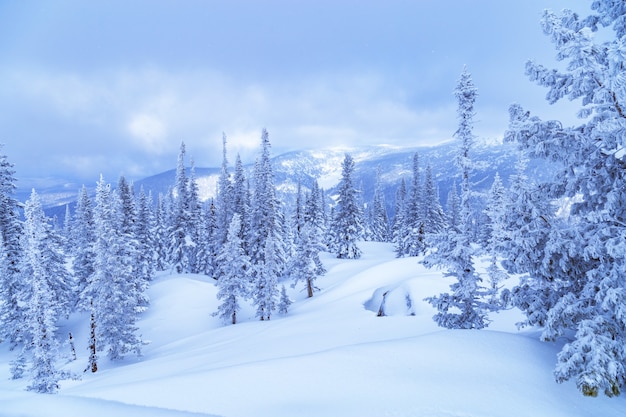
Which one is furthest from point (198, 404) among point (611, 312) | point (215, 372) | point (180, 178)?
point (180, 178)

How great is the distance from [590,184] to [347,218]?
4739 cm

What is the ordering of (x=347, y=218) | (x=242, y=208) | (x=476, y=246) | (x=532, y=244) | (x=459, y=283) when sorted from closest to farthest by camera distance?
1. (x=532, y=244)
2. (x=459, y=283)
3. (x=476, y=246)
4. (x=242, y=208)
5. (x=347, y=218)

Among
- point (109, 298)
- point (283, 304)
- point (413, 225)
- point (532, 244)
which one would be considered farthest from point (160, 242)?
point (532, 244)

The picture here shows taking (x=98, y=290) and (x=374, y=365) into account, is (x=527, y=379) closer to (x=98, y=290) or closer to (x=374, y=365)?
(x=374, y=365)

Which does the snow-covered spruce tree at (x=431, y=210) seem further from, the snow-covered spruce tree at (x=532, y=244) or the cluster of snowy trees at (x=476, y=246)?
the snow-covered spruce tree at (x=532, y=244)

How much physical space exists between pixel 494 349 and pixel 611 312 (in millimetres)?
3014

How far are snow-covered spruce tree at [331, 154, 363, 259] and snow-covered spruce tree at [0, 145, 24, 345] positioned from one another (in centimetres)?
3874

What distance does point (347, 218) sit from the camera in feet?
182

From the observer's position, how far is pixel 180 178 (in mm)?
55969

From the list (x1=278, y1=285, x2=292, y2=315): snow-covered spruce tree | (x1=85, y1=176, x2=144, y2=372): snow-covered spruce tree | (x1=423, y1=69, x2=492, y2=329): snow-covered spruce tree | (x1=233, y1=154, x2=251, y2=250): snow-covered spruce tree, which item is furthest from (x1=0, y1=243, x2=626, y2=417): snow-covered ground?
(x1=233, y1=154, x2=251, y2=250): snow-covered spruce tree

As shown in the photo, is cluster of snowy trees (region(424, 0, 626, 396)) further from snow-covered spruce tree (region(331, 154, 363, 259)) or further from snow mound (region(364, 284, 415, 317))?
snow-covered spruce tree (region(331, 154, 363, 259))

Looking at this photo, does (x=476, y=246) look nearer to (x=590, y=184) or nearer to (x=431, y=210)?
(x=590, y=184)

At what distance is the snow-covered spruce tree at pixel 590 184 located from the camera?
6914 mm

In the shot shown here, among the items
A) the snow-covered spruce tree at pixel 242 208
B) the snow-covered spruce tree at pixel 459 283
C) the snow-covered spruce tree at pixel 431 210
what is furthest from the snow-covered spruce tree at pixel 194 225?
the snow-covered spruce tree at pixel 459 283
